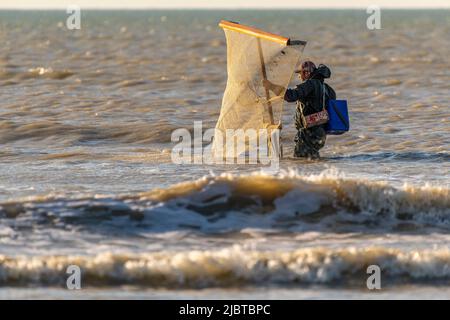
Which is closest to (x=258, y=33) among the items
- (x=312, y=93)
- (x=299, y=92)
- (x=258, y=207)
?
(x=299, y=92)

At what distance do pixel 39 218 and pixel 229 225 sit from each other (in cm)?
203

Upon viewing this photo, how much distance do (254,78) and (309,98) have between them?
93 centimetres

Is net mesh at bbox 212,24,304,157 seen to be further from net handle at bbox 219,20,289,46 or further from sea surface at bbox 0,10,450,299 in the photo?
sea surface at bbox 0,10,450,299

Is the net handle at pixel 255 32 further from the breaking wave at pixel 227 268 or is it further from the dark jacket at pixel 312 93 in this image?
the breaking wave at pixel 227 268

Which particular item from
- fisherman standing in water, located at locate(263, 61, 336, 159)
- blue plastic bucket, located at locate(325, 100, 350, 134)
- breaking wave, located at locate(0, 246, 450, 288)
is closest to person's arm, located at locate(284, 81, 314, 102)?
fisherman standing in water, located at locate(263, 61, 336, 159)

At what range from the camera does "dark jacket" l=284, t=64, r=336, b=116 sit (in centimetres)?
1543

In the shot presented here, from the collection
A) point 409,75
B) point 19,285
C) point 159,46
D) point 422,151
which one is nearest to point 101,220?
point 19,285

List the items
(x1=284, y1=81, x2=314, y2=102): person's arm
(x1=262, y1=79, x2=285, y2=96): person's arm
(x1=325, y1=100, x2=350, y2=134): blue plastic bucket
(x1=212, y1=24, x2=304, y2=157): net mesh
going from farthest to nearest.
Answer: (x1=325, y1=100, x2=350, y2=134): blue plastic bucket, (x1=284, y1=81, x2=314, y2=102): person's arm, (x1=262, y1=79, x2=285, y2=96): person's arm, (x1=212, y1=24, x2=304, y2=157): net mesh

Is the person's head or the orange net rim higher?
the orange net rim

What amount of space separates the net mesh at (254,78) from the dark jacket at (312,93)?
1.00 ft

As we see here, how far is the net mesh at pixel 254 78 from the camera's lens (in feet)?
48.8

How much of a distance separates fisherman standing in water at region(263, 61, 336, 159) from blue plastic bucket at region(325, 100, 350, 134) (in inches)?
4.5

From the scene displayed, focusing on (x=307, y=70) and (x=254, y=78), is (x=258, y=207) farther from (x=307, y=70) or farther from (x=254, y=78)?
(x=307, y=70)

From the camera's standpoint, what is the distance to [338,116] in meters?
15.9
